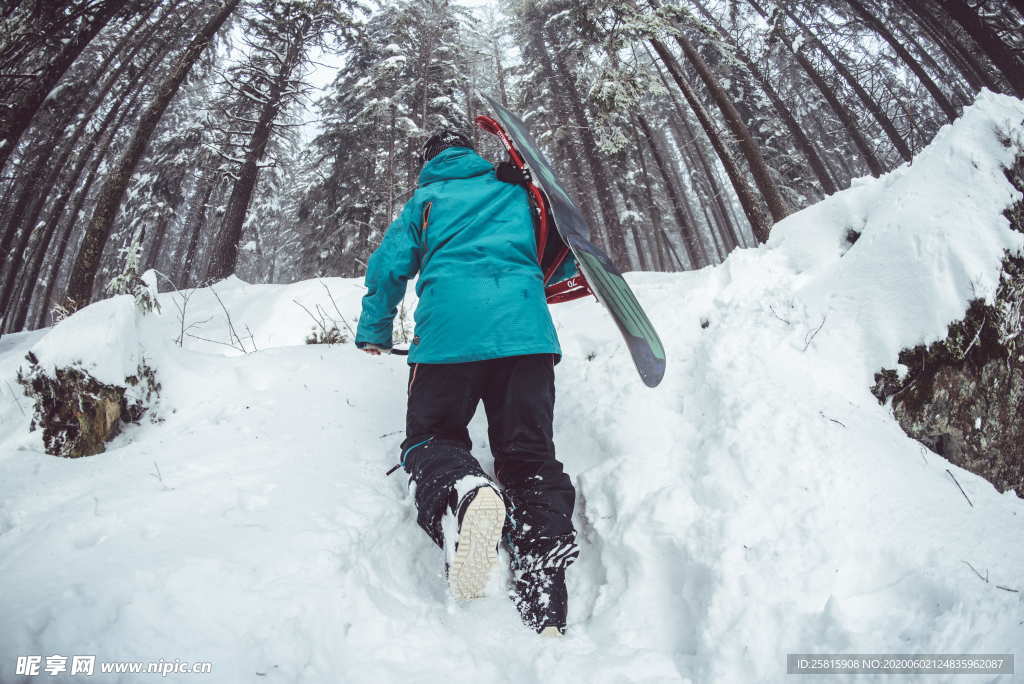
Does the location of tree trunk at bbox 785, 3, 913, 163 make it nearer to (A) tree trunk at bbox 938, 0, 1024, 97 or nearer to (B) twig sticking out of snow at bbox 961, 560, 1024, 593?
(A) tree trunk at bbox 938, 0, 1024, 97

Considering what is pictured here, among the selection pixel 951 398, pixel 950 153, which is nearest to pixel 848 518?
pixel 951 398

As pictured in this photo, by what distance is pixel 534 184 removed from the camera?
2.36 metres

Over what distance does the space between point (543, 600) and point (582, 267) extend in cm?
160

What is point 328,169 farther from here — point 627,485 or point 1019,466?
point 1019,466

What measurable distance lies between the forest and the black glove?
6704mm

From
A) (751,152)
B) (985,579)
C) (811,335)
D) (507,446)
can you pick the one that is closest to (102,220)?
(507,446)

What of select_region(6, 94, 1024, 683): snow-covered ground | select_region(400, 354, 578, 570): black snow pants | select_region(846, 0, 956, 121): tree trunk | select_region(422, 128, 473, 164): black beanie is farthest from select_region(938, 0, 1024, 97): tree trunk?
select_region(400, 354, 578, 570): black snow pants

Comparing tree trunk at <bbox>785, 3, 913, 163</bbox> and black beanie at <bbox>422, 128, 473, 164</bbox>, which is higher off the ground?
tree trunk at <bbox>785, 3, 913, 163</bbox>

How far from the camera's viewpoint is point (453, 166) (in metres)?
2.42

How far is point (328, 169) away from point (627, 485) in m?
16.4

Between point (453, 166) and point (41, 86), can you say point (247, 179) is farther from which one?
point (453, 166)

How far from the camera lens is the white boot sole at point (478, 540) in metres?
1.59

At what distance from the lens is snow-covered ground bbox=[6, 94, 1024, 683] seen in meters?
1.42

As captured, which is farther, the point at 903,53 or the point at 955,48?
the point at 903,53
